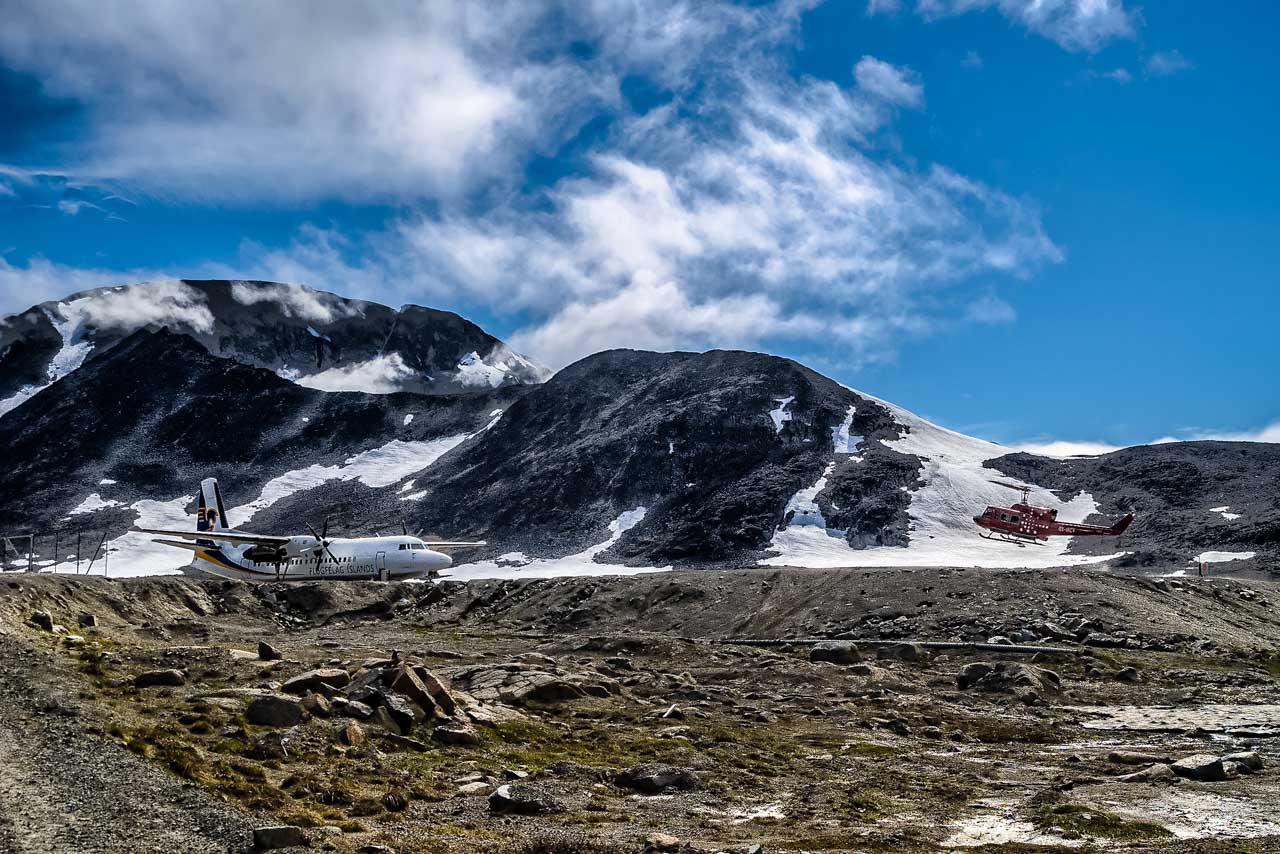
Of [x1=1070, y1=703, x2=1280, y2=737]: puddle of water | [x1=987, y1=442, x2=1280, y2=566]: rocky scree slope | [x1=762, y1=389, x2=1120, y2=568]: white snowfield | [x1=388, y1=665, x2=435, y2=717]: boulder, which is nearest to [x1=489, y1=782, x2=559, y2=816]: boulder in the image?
[x1=388, y1=665, x2=435, y2=717]: boulder

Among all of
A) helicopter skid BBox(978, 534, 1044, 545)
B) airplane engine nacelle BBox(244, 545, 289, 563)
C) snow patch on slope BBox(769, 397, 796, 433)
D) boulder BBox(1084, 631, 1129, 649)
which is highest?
snow patch on slope BBox(769, 397, 796, 433)

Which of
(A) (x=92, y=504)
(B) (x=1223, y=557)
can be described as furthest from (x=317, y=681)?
(A) (x=92, y=504)

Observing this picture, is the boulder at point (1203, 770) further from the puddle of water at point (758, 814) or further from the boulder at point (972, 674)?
the boulder at point (972, 674)

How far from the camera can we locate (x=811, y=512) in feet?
383

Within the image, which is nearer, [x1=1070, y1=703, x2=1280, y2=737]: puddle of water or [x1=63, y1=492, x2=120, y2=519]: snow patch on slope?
[x1=1070, y1=703, x2=1280, y2=737]: puddle of water

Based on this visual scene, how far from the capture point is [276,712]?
21406mm

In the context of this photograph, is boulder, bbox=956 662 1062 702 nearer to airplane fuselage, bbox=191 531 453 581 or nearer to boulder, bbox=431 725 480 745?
boulder, bbox=431 725 480 745

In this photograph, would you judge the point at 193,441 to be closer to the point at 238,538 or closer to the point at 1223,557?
the point at 238,538

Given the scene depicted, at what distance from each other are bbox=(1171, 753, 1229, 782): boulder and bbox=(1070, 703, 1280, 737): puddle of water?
28.2ft

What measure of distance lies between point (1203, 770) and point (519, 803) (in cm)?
1444

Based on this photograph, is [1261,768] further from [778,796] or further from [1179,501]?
[1179,501]

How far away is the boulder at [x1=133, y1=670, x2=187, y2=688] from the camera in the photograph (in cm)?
2470

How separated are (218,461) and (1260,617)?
546ft

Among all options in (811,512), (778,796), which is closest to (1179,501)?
(811,512)
